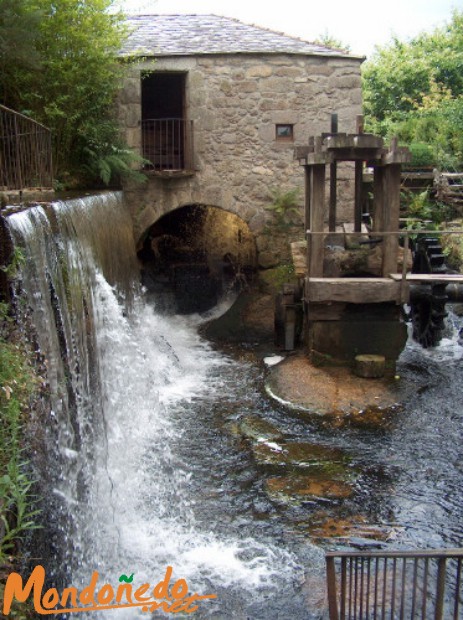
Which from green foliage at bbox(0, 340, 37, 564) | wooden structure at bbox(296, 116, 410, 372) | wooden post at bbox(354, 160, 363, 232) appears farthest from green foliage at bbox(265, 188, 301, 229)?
green foliage at bbox(0, 340, 37, 564)

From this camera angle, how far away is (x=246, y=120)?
1068 centimetres

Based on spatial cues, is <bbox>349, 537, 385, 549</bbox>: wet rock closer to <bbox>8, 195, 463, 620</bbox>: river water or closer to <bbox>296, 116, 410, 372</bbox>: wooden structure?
<bbox>8, 195, 463, 620</bbox>: river water

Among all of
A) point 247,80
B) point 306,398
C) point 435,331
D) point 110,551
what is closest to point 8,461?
point 110,551

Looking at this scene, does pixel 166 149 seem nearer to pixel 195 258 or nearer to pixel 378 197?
pixel 195 258

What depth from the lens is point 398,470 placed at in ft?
18.6

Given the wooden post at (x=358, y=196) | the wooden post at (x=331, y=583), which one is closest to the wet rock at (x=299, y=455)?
the wooden post at (x=331, y=583)

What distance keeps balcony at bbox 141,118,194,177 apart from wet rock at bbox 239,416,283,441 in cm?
528

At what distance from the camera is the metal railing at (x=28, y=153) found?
266 inches

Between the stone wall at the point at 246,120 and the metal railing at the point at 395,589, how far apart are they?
7629 millimetres

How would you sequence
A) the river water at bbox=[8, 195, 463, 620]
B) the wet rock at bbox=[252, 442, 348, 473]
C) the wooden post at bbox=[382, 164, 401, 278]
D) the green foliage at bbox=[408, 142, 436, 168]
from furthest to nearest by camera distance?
the green foliage at bbox=[408, 142, 436, 168]
the wooden post at bbox=[382, 164, 401, 278]
the wet rock at bbox=[252, 442, 348, 473]
the river water at bbox=[8, 195, 463, 620]

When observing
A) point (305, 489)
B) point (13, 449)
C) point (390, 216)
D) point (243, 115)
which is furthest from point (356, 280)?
point (13, 449)

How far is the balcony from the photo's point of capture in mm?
10570

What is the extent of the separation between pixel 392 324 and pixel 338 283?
918 mm

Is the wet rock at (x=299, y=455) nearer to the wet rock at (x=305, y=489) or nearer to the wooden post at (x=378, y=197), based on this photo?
the wet rock at (x=305, y=489)
